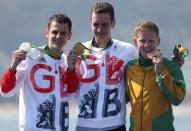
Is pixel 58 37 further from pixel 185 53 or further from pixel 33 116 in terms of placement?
pixel 185 53

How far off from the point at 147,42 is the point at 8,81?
337 cm

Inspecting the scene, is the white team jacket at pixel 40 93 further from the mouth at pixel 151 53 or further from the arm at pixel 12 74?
the mouth at pixel 151 53

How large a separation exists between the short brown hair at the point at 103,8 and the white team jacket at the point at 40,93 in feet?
5.30

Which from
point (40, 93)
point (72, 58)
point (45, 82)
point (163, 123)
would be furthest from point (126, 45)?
point (40, 93)

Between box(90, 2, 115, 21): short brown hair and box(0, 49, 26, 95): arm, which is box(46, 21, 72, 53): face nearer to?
box(90, 2, 115, 21): short brown hair

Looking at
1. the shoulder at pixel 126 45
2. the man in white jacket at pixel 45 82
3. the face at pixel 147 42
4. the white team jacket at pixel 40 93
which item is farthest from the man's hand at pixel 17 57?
the face at pixel 147 42

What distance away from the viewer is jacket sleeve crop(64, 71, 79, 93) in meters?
11.8

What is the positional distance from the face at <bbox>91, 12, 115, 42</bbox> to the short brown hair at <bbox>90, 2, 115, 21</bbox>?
9 cm

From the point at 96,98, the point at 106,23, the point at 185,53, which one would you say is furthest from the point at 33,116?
the point at 185,53

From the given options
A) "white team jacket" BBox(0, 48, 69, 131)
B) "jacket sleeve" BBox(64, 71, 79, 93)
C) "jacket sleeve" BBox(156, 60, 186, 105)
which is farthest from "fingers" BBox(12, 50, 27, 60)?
"jacket sleeve" BBox(156, 60, 186, 105)

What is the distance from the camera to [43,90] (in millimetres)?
11758

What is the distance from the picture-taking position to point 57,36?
11.9 metres

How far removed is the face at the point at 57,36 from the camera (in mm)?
11914

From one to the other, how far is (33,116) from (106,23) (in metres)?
2.86
